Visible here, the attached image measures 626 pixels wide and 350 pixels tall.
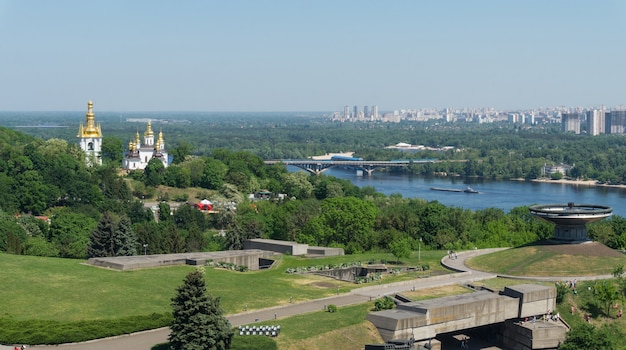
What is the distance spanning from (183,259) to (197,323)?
58.6ft

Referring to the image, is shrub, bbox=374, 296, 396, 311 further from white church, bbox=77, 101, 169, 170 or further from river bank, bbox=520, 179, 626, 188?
river bank, bbox=520, 179, 626, 188

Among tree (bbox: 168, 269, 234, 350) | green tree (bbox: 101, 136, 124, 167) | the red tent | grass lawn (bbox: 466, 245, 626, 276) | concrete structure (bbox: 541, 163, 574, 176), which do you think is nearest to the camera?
tree (bbox: 168, 269, 234, 350)

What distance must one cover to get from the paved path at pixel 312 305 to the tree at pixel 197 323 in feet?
7.00

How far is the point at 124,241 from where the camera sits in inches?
2089

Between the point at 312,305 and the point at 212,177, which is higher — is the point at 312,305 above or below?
below

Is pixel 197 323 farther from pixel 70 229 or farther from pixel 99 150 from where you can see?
pixel 99 150

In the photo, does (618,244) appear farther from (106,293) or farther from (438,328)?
(106,293)

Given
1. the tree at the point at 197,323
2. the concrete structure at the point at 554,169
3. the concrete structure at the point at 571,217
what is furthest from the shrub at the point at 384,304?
the concrete structure at the point at 554,169

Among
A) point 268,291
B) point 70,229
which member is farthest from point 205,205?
point 268,291

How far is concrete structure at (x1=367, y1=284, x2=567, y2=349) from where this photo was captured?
120 ft

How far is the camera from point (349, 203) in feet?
213

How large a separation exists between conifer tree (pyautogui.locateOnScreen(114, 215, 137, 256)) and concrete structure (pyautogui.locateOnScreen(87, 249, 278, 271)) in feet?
8.93

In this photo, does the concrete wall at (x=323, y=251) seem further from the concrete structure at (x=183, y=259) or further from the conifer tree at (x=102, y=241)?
the conifer tree at (x=102, y=241)

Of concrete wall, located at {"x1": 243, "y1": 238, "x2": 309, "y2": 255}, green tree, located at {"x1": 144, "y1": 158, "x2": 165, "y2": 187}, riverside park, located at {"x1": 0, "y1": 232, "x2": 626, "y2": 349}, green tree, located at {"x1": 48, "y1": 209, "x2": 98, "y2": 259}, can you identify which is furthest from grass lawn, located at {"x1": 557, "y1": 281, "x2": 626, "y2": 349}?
green tree, located at {"x1": 144, "y1": 158, "x2": 165, "y2": 187}
